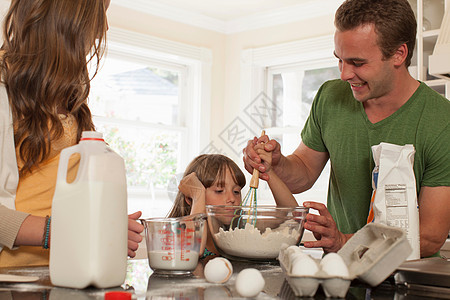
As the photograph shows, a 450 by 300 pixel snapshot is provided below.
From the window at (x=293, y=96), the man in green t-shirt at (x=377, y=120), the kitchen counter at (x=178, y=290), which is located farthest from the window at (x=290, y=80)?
the kitchen counter at (x=178, y=290)

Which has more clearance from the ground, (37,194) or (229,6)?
Answer: (229,6)

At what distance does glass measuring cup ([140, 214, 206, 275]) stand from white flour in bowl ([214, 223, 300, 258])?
0.51ft

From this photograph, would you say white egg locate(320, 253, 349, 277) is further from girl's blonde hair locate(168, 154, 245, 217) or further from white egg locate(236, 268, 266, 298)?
girl's blonde hair locate(168, 154, 245, 217)

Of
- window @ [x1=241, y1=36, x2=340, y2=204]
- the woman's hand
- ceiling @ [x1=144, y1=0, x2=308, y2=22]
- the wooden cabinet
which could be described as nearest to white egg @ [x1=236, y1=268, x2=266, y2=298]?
the woman's hand

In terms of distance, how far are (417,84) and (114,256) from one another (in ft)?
4.15

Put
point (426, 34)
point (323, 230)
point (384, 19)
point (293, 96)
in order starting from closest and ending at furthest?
point (323, 230), point (384, 19), point (426, 34), point (293, 96)

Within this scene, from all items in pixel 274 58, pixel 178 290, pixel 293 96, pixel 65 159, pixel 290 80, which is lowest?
pixel 178 290

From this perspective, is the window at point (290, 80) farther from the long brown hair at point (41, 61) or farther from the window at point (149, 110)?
the long brown hair at point (41, 61)

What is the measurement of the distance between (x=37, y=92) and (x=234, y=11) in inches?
136

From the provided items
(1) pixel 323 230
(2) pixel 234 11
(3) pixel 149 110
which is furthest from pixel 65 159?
(2) pixel 234 11

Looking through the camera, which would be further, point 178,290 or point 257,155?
point 257,155

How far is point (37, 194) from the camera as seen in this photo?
1.20 metres

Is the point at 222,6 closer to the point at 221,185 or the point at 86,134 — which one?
the point at 221,185

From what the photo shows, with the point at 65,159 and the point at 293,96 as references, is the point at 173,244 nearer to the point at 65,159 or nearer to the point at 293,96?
the point at 65,159
